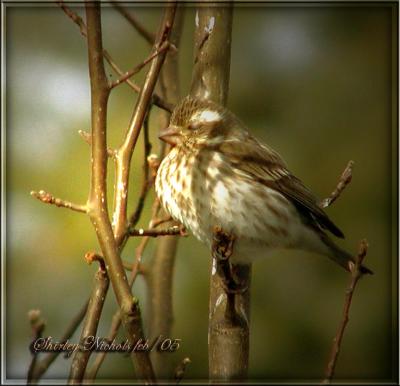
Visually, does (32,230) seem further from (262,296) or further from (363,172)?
(363,172)

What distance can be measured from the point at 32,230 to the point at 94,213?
65.5 inches

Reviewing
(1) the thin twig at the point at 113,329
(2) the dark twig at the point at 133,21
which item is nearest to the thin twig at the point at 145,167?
(1) the thin twig at the point at 113,329

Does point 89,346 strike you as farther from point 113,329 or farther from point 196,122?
point 196,122

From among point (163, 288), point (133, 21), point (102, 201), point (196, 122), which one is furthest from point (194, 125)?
point (102, 201)

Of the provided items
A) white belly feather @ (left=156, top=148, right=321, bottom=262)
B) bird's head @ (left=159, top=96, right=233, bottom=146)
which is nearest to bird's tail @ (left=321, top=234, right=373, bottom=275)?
white belly feather @ (left=156, top=148, right=321, bottom=262)

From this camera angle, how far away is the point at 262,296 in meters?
3.80

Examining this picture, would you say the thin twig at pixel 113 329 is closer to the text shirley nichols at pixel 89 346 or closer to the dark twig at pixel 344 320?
the text shirley nichols at pixel 89 346

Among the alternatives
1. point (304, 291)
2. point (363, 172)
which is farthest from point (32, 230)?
point (363, 172)

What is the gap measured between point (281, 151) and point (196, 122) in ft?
A: 4.66

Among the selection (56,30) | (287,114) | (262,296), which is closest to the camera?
(56,30)

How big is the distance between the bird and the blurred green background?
14.6 inches

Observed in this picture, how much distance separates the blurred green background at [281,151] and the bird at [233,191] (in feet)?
1.21

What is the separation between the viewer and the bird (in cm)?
258

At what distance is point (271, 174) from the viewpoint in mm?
2840
